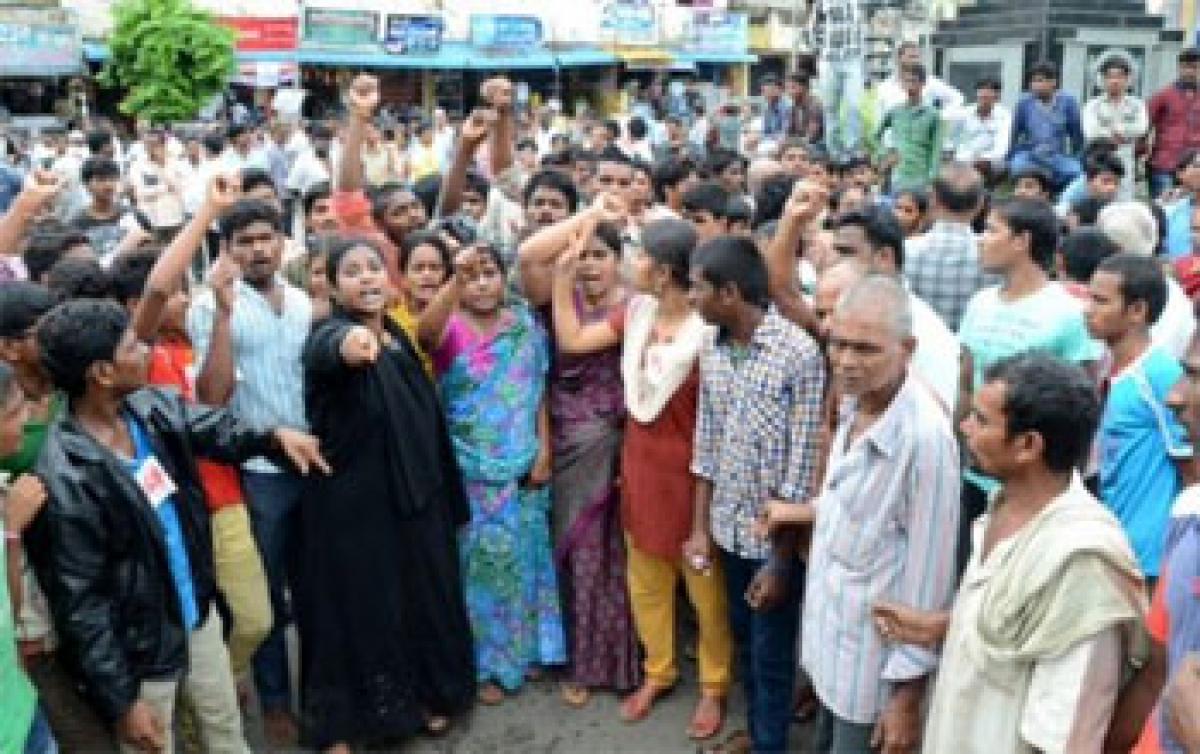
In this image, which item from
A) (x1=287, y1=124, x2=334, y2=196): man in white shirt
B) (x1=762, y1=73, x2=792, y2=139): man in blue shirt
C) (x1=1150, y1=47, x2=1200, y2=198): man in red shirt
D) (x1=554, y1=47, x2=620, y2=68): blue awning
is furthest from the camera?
(x1=554, y1=47, x2=620, y2=68): blue awning

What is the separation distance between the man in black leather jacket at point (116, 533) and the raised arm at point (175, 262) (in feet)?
1.15

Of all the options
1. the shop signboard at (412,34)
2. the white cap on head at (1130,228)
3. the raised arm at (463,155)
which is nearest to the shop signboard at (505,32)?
the shop signboard at (412,34)

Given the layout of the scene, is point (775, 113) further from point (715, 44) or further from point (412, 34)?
point (715, 44)

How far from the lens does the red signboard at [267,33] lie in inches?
968

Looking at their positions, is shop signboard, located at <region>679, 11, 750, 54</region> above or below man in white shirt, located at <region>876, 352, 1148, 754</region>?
above

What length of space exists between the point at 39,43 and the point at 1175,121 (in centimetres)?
2109

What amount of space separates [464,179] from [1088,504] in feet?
11.1

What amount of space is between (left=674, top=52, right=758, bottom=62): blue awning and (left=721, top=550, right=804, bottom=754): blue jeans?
99.1ft

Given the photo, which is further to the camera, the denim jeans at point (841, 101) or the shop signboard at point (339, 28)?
the shop signboard at point (339, 28)

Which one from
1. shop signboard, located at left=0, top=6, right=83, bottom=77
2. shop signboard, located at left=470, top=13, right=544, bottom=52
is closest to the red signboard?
shop signboard, located at left=0, top=6, right=83, bottom=77

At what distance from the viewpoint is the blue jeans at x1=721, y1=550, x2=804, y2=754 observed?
3154mm

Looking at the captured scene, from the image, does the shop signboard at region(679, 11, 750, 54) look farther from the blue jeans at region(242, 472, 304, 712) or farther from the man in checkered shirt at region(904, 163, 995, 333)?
Result: the blue jeans at region(242, 472, 304, 712)

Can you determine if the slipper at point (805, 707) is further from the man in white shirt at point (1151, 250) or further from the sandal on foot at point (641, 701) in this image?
the man in white shirt at point (1151, 250)

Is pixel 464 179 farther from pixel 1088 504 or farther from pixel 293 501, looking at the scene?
pixel 1088 504
